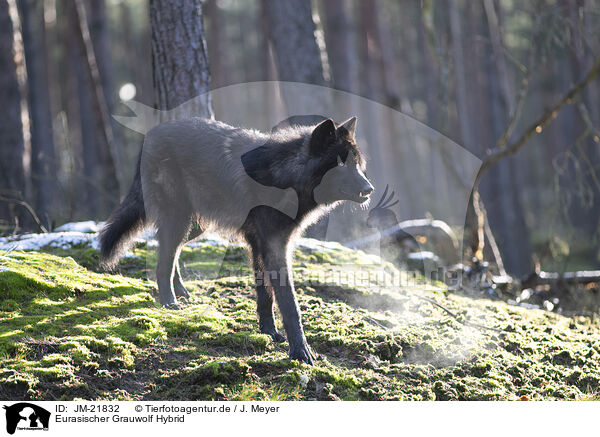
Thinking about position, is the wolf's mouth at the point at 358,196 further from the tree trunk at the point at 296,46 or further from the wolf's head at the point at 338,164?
the tree trunk at the point at 296,46

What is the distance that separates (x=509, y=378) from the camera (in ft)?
16.5

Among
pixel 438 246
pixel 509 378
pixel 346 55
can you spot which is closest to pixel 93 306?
pixel 509 378

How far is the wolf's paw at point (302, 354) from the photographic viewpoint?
4625 mm

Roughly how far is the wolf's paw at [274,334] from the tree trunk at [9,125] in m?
5.89

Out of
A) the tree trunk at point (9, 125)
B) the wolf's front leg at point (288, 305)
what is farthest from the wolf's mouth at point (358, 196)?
the tree trunk at point (9, 125)

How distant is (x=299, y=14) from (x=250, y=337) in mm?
6919

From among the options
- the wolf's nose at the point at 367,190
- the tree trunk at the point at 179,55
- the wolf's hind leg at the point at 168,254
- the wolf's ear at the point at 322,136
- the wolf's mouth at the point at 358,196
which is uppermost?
the tree trunk at the point at 179,55

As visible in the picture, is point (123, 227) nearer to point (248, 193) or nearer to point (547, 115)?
point (248, 193)

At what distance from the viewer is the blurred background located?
29.8 ft

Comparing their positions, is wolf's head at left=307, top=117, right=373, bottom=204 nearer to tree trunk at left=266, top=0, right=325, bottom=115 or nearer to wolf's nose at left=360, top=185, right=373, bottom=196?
wolf's nose at left=360, top=185, right=373, bottom=196

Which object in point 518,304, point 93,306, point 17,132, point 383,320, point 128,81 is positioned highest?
point 128,81

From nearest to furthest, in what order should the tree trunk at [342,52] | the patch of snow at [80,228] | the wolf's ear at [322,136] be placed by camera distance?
the wolf's ear at [322,136]
the patch of snow at [80,228]
the tree trunk at [342,52]

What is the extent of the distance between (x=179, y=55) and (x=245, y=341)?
14.4 feet
